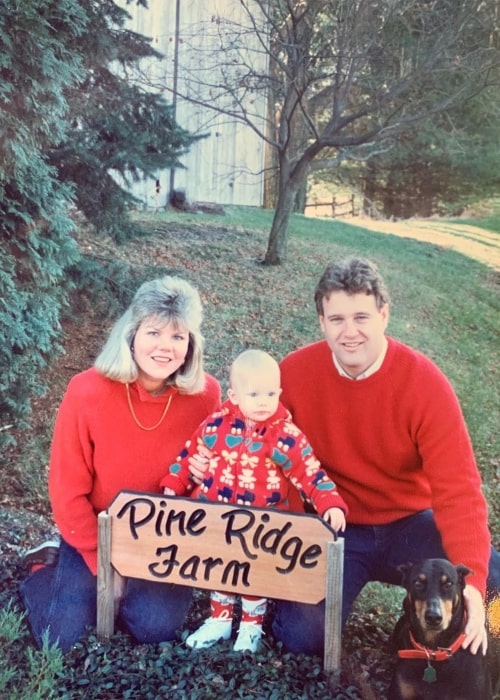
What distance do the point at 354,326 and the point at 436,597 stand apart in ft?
3.00

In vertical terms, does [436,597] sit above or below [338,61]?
below

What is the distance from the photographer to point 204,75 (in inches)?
297

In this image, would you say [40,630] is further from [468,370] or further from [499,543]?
[468,370]

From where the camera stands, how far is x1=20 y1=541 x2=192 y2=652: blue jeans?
8.38 feet

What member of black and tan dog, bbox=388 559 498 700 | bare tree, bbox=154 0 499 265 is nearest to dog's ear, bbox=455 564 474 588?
black and tan dog, bbox=388 559 498 700

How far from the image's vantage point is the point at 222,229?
866 cm

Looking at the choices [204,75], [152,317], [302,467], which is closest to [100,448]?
[152,317]

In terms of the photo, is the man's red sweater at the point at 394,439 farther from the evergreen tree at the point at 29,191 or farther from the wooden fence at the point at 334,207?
the wooden fence at the point at 334,207

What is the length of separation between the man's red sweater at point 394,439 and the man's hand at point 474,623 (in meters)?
0.14

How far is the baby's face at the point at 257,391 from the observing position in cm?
239

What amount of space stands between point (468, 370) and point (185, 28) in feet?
14.7

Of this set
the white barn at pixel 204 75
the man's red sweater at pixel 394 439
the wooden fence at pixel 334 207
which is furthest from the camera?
the wooden fence at pixel 334 207

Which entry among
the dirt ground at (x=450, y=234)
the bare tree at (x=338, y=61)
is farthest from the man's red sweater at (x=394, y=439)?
the dirt ground at (x=450, y=234)

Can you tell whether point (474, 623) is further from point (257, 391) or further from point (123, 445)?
point (123, 445)
